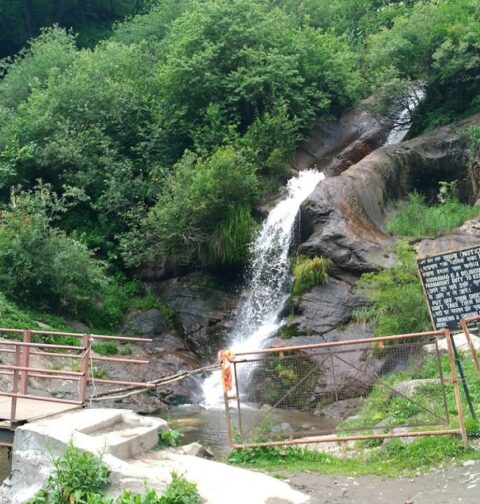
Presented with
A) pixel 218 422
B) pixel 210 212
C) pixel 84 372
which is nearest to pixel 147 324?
pixel 210 212

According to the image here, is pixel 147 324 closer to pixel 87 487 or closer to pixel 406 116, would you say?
pixel 406 116

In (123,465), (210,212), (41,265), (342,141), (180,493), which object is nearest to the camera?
(180,493)

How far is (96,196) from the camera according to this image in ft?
87.4

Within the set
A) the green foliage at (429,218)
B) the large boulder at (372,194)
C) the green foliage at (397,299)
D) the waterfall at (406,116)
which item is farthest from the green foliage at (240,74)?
the green foliage at (397,299)

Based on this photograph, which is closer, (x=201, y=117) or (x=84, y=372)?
(x=84, y=372)

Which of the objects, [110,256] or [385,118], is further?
[385,118]

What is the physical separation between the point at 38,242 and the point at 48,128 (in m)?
7.02

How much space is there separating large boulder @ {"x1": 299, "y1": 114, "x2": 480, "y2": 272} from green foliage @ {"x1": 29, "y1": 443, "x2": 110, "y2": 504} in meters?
11.5

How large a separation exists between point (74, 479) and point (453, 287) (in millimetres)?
5788

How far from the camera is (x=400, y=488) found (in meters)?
9.34

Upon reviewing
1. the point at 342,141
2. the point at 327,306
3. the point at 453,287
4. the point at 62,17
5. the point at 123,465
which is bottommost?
the point at 123,465

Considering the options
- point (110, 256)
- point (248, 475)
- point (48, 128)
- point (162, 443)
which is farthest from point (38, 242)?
point (248, 475)

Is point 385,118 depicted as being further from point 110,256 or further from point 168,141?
point 110,256

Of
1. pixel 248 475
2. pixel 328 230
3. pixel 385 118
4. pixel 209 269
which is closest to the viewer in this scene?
pixel 248 475
